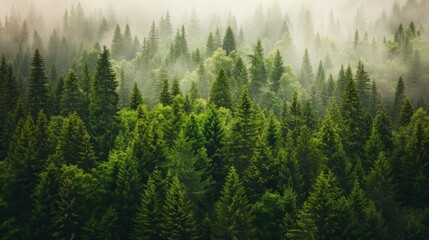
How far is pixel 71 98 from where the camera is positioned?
67625mm

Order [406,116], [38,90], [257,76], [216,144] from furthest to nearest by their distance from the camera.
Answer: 1. [257,76]
2. [406,116]
3. [38,90]
4. [216,144]

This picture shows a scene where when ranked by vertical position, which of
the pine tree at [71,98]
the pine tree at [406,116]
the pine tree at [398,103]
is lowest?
the pine tree at [406,116]

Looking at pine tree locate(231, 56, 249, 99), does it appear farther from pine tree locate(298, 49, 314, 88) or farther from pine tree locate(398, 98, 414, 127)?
pine tree locate(298, 49, 314, 88)

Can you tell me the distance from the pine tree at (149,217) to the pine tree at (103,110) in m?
16.3

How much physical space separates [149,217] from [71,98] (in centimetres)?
2864

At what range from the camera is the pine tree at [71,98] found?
6712 centimetres

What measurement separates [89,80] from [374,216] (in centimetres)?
4850

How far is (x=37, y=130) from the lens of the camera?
185ft

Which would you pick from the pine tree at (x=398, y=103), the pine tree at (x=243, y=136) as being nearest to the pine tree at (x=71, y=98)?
the pine tree at (x=243, y=136)

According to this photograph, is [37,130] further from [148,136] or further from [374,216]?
[374,216]

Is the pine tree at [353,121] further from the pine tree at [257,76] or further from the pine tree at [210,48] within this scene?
the pine tree at [210,48]

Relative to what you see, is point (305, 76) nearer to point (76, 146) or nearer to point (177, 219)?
point (76, 146)

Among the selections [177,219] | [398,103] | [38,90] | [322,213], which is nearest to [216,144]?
[177,219]

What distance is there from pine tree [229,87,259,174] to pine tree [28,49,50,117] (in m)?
31.3
